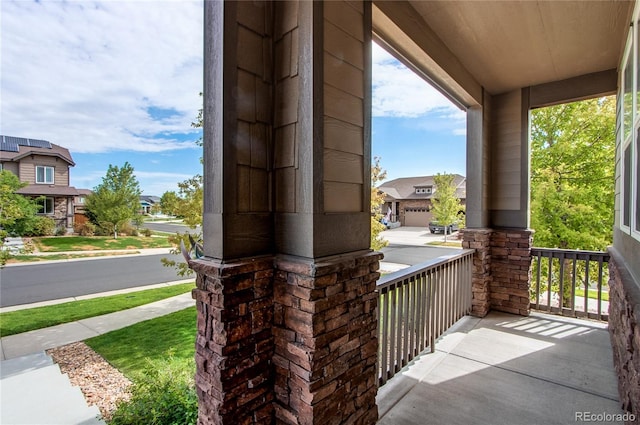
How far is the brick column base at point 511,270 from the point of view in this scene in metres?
3.87

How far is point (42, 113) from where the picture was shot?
11.0 ft

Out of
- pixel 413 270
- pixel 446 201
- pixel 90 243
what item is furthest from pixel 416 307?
pixel 446 201

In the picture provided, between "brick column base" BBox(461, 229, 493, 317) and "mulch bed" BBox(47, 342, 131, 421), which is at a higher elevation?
"brick column base" BBox(461, 229, 493, 317)

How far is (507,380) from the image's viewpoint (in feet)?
7.81

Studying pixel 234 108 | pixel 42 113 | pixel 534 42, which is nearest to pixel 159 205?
pixel 42 113

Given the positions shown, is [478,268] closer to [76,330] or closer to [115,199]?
[76,330]

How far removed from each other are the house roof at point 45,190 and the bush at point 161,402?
349 cm

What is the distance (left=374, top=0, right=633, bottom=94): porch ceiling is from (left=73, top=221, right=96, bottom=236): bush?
6555 mm

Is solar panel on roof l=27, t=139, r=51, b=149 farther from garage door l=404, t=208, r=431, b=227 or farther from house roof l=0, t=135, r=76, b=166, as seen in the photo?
garage door l=404, t=208, r=431, b=227

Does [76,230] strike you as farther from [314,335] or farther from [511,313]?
[511,313]

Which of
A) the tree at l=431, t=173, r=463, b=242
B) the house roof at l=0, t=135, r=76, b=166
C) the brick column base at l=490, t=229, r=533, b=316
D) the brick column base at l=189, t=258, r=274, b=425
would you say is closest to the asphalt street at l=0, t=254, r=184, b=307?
the house roof at l=0, t=135, r=76, b=166

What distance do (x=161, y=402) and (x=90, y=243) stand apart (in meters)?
5.92

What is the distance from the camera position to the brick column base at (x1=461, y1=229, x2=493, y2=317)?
3844mm

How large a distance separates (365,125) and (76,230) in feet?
21.1
